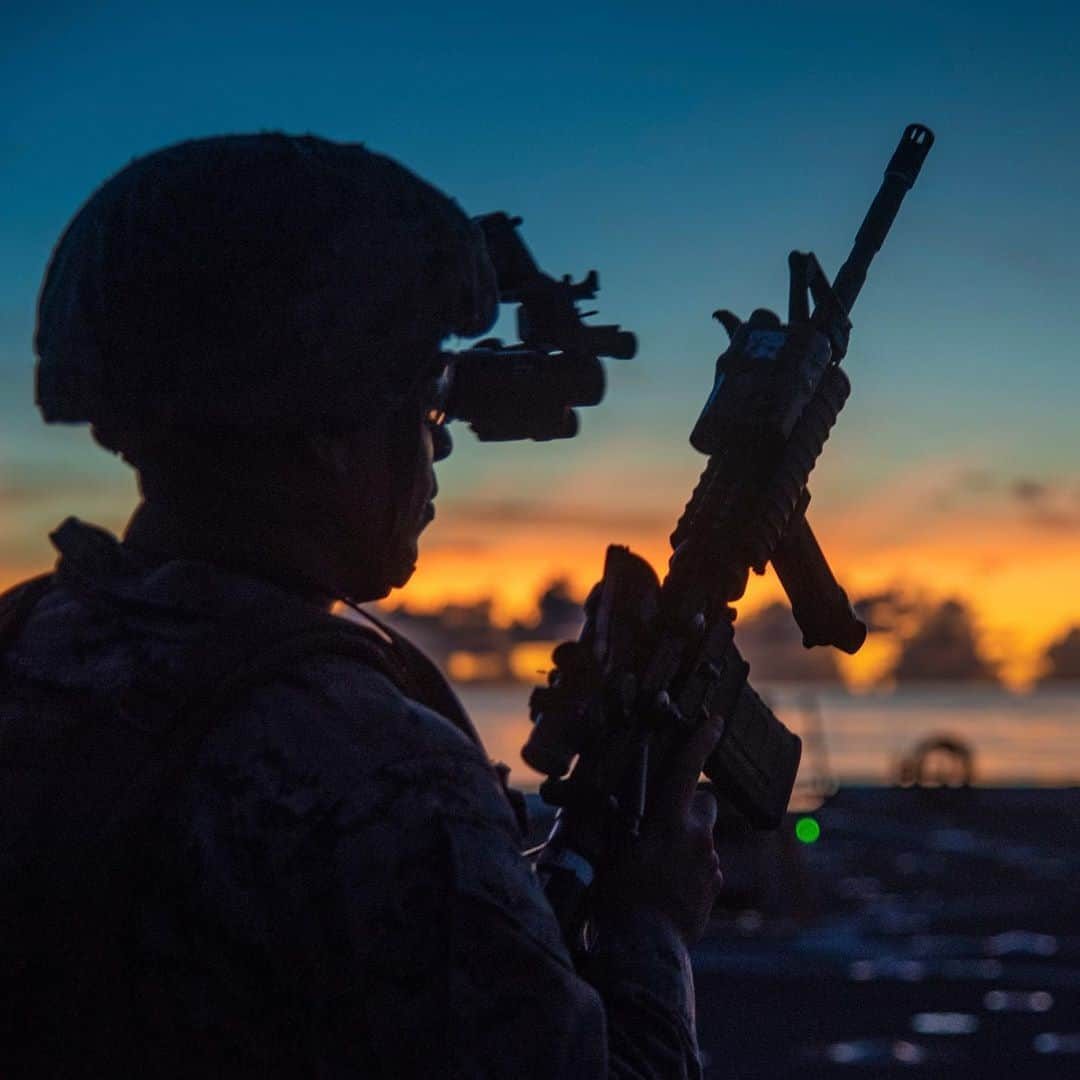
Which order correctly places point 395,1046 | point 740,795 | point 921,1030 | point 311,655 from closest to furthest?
point 395,1046, point 311,655, point 740,795, point 921,1030

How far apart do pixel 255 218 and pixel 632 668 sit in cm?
123

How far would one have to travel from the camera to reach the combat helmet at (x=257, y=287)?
233cm

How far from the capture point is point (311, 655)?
2.20 meters

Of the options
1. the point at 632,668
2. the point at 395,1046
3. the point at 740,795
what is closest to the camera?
the point at 395,1046

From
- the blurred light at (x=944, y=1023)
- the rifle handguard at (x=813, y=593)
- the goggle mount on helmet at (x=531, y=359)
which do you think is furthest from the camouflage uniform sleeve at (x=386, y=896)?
the blurred light at (x=944, y=1023)

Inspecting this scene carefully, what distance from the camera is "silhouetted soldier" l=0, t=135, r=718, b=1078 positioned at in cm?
205

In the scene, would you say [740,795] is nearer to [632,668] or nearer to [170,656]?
[632,668]

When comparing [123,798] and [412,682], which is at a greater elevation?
[412,682]

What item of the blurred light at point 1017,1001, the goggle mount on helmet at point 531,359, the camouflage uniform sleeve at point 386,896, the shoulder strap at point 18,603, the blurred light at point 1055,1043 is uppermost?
the blurred light at point 1017,1001

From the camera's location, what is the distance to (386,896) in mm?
2031

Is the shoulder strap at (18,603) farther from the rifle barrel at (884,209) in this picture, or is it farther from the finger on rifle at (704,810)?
the rifle barrel at (884,209)

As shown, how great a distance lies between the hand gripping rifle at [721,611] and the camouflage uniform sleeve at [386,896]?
0.70 metres

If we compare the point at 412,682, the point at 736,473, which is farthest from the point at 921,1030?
the point at 412,682

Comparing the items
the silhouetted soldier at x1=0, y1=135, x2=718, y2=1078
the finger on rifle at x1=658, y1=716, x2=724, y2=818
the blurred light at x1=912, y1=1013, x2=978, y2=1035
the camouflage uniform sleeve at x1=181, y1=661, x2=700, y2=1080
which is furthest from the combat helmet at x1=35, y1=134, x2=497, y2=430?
the blurred light at x1=912, y1=1013, x2=978, y2=1035
